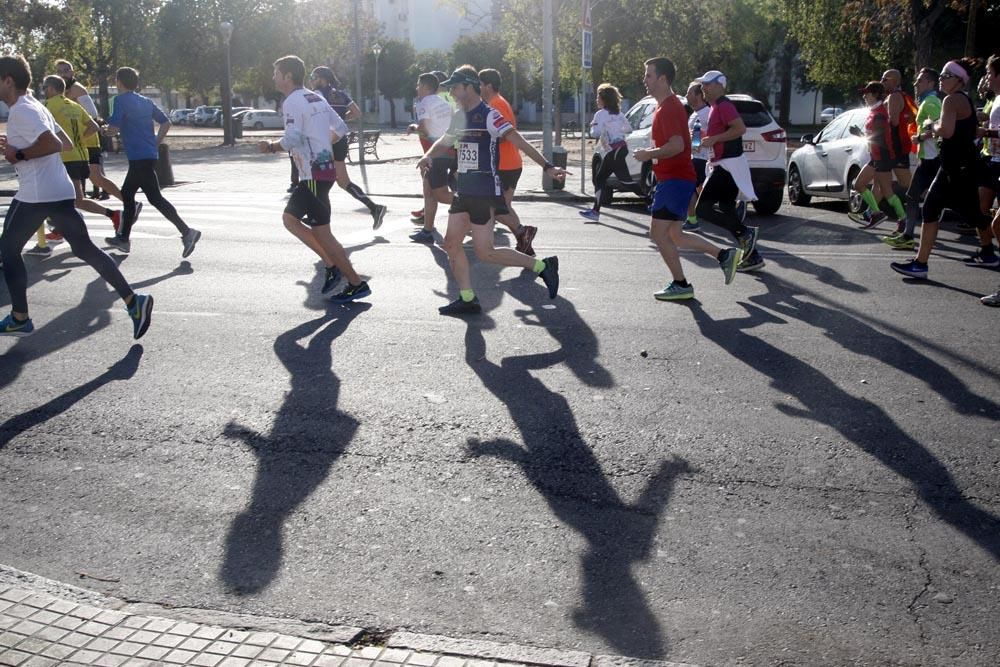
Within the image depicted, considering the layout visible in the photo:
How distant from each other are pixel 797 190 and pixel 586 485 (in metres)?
12.6

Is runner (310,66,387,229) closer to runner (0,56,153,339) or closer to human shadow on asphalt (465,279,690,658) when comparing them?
runner (0,56,153,339)

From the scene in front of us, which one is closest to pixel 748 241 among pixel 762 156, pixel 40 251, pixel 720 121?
pixel 720 121

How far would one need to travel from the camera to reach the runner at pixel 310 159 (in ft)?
26.7

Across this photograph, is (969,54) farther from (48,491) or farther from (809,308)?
(48,491)

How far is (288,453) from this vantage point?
16.5ft

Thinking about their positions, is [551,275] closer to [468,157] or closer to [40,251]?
[468,157]

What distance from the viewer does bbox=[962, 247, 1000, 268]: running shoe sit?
9.95 m

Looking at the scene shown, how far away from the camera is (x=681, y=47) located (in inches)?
1496

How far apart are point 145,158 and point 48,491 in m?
7.08

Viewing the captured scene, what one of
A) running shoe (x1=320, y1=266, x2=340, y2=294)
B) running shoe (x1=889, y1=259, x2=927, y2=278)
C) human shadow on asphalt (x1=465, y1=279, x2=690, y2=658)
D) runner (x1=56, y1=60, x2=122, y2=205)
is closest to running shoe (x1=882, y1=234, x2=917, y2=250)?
running shoe (x1=889, y1=259, x2=927, y2=278)

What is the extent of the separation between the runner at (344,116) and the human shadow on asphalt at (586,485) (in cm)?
542

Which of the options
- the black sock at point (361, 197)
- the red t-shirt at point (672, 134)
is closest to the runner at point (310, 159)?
the red t-shirt at point (672, 134)

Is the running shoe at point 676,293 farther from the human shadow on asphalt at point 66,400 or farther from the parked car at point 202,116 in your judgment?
the parked car at point 202,116

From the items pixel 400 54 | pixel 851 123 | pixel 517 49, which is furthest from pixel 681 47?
pixel 400 54
